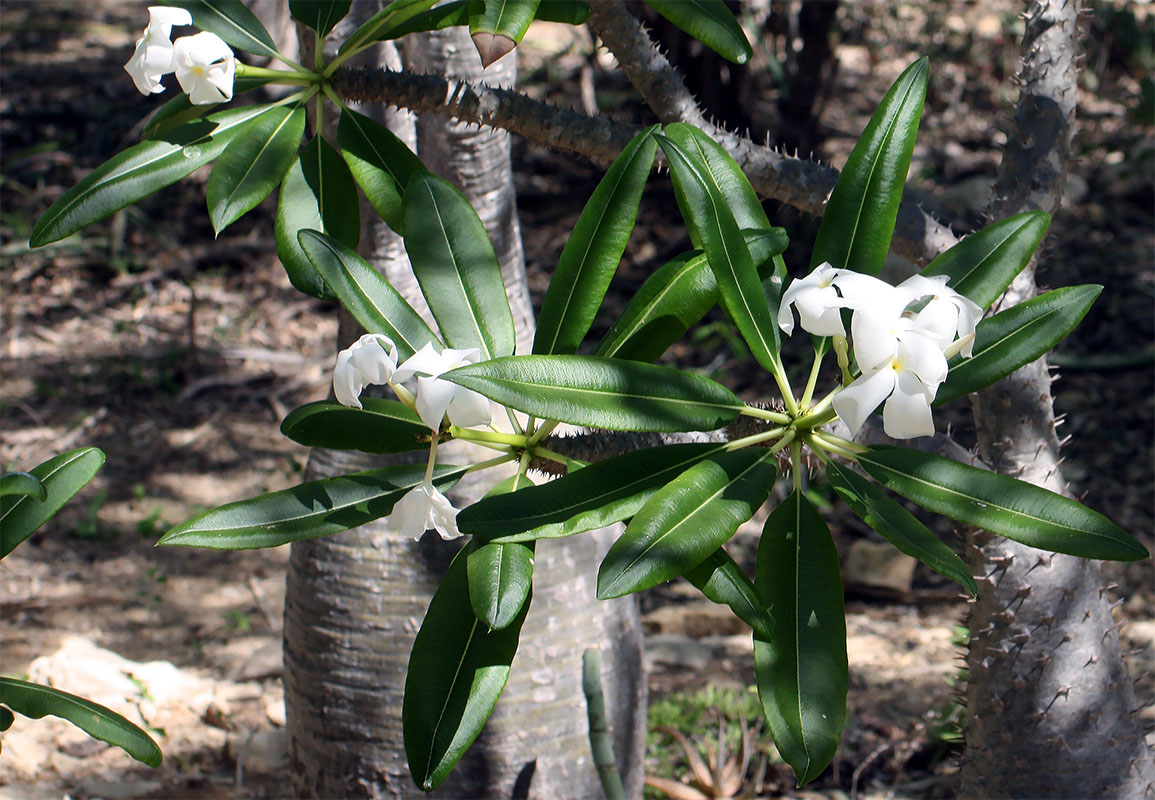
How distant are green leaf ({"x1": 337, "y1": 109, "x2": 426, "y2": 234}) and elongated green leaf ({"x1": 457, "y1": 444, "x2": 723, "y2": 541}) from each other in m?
0.47

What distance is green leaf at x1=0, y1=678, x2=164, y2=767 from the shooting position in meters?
1.17

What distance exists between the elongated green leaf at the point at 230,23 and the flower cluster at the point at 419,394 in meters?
0.56

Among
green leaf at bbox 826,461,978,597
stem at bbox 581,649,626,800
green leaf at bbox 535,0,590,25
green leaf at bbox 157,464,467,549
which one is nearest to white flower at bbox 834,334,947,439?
green leaf at bbox 826,461,978,597

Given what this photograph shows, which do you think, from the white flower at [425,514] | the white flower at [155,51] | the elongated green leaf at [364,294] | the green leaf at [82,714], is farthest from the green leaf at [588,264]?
the green leaf at [82,714]

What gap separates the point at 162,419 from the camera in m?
4.16

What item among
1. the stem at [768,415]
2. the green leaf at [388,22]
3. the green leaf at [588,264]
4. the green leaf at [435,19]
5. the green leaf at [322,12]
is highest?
the green leaf at [322,12]

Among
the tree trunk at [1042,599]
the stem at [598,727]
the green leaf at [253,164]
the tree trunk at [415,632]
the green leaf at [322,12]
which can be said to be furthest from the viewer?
the tree trunk at [415,632]

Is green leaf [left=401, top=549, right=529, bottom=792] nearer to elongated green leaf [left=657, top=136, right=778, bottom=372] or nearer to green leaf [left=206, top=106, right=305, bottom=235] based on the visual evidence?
elongated green leaf [left=657, top=136, right=778, bottom=372]

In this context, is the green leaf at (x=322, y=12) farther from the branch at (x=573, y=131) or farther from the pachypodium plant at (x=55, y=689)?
the pachypodium plant at (x=55, y=689)

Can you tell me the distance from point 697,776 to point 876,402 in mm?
1742

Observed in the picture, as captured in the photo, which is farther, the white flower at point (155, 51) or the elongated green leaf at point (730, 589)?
the white flower at point (155, 51)

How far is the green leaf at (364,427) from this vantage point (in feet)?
3.52

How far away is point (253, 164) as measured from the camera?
118 cm

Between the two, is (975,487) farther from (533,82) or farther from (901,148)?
(533,82)
